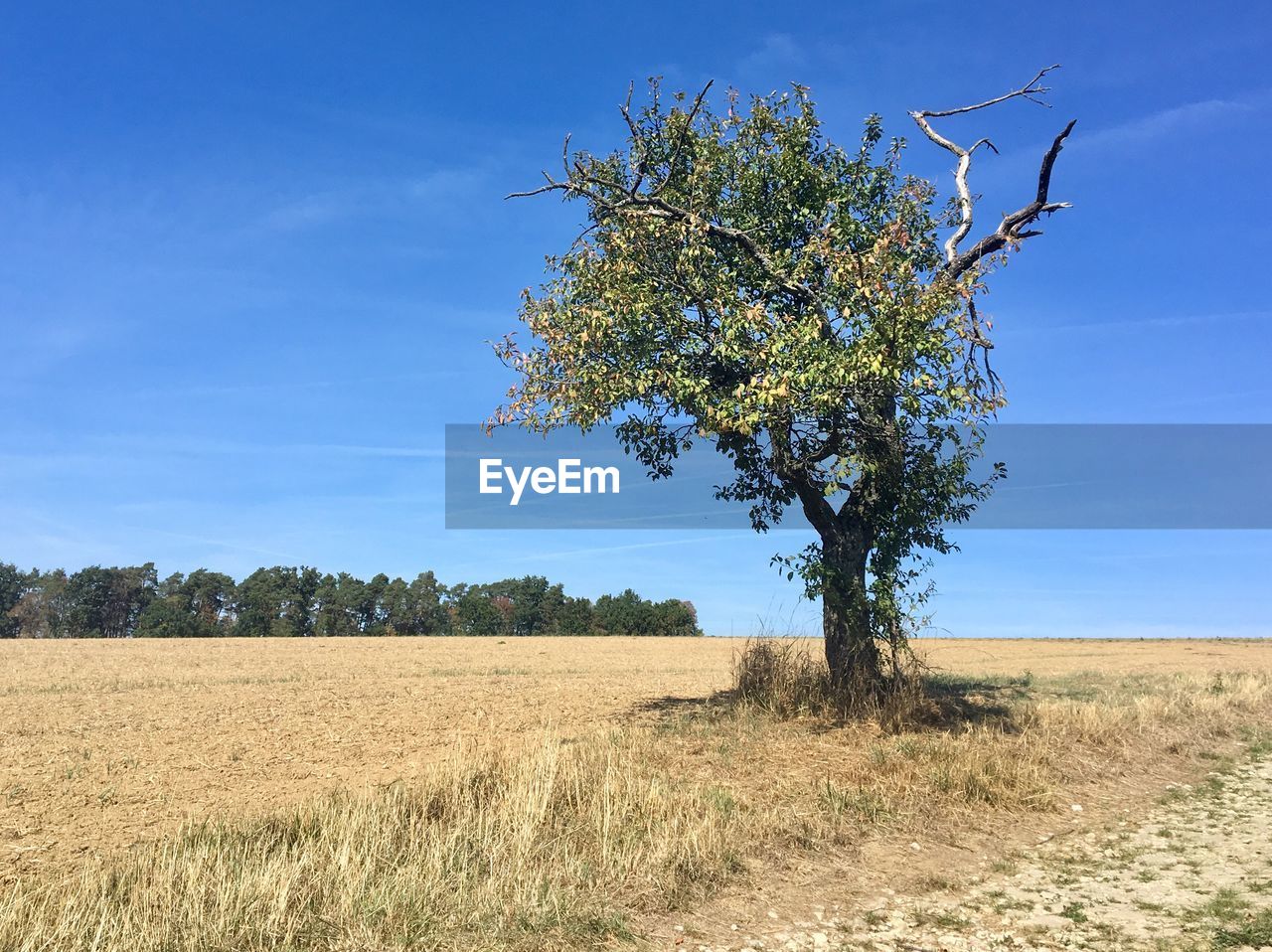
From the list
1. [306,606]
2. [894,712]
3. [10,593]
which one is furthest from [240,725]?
[10,593]

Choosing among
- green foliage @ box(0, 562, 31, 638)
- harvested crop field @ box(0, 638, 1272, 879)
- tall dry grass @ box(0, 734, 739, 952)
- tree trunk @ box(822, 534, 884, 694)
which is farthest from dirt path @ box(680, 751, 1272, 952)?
green foliage @ box(0, 562, 31, 638)

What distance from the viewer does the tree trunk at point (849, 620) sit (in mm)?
15180

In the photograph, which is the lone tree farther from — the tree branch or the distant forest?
the distant forest

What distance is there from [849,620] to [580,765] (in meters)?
6.31

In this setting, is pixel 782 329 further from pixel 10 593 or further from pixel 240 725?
pixel 10 593

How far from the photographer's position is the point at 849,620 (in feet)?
50.1

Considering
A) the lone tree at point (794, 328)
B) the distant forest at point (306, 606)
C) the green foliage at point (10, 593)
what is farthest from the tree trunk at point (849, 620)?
the green foliage at point (10, 593)

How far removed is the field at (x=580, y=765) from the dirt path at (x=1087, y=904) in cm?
97

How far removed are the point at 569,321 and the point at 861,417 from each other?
17.8 feet

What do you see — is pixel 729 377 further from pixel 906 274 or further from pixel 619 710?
pixel 619 710

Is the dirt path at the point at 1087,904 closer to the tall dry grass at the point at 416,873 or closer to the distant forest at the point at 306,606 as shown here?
the tall dry grass at the point at 416,873

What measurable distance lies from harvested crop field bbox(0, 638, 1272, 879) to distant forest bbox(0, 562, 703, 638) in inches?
2723

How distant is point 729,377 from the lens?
15.6 meters

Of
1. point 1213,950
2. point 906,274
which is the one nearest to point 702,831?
point 1213,950
